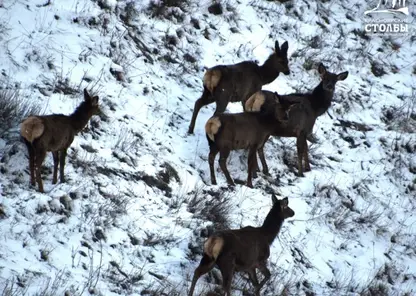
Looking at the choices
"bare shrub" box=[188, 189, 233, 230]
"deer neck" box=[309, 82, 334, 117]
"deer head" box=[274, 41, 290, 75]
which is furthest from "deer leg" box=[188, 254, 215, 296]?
"deer head" box=[274, 41, 290, 75]

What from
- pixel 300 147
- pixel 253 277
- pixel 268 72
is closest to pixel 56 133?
pixel 253 277

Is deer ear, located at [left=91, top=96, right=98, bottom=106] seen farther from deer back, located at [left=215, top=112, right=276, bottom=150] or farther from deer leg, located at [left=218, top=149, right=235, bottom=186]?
deer leg, located at [left=218, top=149, right=235, bottom=186]

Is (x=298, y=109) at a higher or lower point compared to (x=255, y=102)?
lower

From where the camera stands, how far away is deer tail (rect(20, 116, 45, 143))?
33.5 feet

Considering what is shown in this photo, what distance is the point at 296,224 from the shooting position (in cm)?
1251

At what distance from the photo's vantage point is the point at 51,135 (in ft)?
34.6

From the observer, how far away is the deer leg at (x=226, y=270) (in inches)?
384

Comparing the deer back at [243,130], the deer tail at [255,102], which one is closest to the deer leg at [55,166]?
the deer back at [243,130]

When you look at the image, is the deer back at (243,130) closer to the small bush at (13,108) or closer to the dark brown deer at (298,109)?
the dark brown deer at (298,109)

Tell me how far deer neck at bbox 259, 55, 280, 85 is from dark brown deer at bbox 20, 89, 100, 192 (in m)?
4.47

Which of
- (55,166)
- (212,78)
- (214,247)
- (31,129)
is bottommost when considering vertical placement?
(214,247)

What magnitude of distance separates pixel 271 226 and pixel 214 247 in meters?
1.67

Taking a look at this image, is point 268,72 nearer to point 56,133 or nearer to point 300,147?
point 300,147

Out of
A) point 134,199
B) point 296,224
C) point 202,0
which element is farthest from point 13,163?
point 202,0
